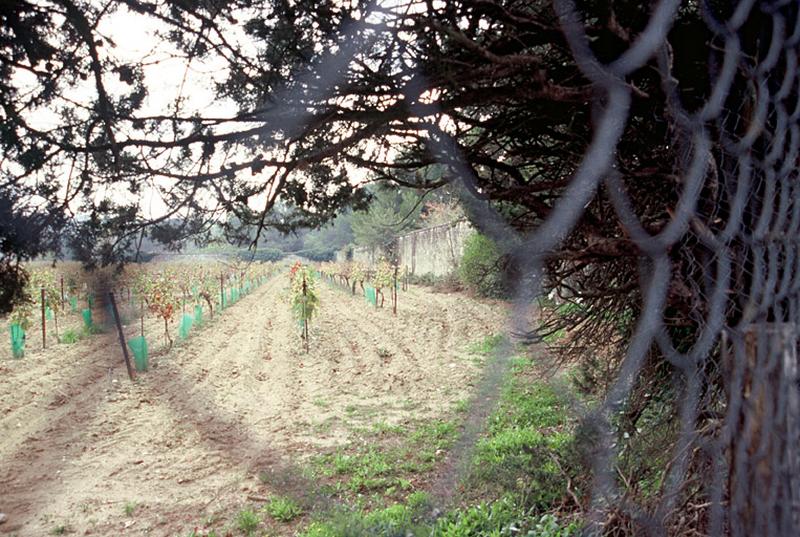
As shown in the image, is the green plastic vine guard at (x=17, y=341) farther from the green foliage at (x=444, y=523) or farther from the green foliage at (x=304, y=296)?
the green foliage at (x=444, y=523)

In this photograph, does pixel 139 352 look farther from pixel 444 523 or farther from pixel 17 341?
pixel 444 523

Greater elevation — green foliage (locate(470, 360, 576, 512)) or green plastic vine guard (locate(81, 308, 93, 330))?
green plastic vine guard (locate(81, 308, 93, 330))

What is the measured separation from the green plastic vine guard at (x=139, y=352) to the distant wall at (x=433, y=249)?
7189 mm

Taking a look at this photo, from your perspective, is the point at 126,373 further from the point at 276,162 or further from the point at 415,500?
the point at 276,162

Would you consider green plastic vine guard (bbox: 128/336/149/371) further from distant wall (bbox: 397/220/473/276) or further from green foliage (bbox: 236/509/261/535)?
distant wall (bbox: 397/220/473/276)

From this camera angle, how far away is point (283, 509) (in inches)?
103

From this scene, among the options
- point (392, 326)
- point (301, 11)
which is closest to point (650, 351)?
point (301, 11)

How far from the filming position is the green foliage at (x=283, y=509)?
258cm

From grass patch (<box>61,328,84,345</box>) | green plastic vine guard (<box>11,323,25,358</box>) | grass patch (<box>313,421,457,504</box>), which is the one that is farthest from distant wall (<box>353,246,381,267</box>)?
grass patch (<box>313,421,457,504</box>)

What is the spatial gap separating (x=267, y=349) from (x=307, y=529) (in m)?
4.94

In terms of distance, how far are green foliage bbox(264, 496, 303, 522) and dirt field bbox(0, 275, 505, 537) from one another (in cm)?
26

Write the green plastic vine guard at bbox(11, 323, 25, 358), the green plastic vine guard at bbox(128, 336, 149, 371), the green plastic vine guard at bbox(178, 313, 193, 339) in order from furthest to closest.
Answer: the green plastic vine guard at bbox(178, 313, 193, 339) → the green plastic vine guard at bbox(11, 323, 25, 358) → the green plastic vine guard at bbox(128, 336, 149, 371)

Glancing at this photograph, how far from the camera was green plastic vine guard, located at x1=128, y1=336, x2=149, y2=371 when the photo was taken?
5590 millimetres

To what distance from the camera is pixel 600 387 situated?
2.41 meters
